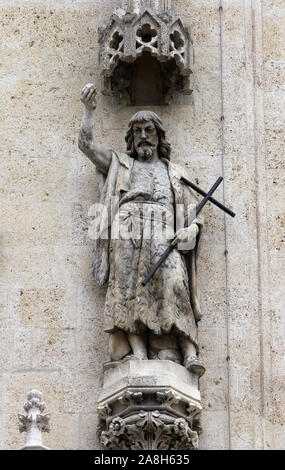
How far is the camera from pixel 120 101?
49.7 ft

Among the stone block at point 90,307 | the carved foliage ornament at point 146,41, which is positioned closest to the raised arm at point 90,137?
the carved foliage ornament at point 146,41

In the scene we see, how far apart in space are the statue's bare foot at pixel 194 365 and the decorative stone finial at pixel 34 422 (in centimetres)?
123

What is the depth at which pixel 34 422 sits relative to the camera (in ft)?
42.7

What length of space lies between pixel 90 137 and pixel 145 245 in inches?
34.3

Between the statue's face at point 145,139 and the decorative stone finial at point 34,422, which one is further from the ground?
the statue's face at point 145,139

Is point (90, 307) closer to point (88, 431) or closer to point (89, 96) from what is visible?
point (88, 431)

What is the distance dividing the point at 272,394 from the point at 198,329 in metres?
0.66

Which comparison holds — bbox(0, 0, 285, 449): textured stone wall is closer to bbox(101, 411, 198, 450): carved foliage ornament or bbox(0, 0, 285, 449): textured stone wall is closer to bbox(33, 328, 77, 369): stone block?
bbox(33, 328, 77, 369): stone block

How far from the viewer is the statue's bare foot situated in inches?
551

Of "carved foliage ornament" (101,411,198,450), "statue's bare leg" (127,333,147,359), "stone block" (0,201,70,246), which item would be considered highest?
"stone block" (0,201,70,246)

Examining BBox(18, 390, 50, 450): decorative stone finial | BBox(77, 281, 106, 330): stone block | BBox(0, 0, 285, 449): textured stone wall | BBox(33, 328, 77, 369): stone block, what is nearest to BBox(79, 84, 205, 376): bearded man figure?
BBox(77, 281, 106, 330): stone block

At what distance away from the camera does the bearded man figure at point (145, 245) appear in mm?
14047

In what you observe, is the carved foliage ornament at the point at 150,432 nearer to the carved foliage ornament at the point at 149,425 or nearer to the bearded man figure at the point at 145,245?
the carved foliage ornament at the point at 149,425

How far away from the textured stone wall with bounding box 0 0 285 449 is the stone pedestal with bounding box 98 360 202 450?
25cm
